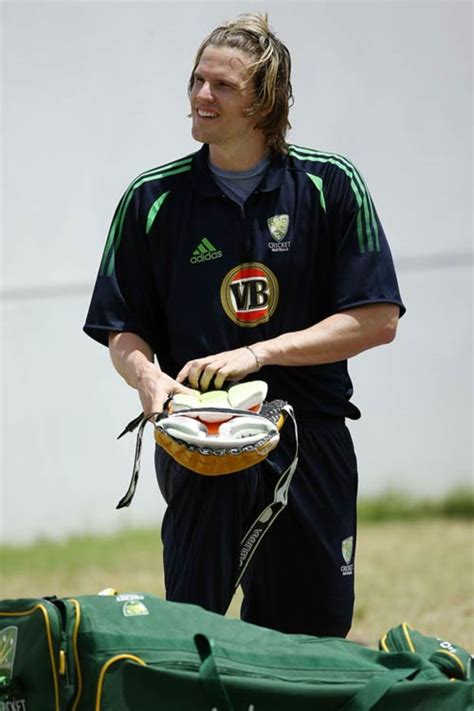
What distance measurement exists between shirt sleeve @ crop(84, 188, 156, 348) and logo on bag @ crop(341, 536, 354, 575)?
756mm

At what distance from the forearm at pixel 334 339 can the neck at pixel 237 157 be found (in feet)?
1.52

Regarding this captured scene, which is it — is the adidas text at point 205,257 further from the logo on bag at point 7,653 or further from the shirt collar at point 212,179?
the logo on bag at point 7,653

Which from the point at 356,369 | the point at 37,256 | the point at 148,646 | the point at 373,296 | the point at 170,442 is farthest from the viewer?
the point at 356,369

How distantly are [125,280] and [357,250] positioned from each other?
0.61 metres

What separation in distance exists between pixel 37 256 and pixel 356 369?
2.04 meters

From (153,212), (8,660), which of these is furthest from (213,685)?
(153,212)

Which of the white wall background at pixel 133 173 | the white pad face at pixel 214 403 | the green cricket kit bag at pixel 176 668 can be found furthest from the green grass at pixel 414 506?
the green cricket kit bag at pixel 176 668

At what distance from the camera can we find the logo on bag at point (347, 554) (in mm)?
3514

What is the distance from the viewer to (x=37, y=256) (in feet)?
25.5

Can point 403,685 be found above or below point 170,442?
below

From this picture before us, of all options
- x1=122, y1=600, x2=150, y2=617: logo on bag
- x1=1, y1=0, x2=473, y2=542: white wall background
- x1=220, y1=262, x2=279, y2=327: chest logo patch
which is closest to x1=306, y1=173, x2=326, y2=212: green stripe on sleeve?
x1=220, y1=262, x2=279, y2=327: chest logo patch

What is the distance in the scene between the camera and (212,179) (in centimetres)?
352

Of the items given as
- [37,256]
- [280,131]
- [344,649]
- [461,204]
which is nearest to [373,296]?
[280,131]

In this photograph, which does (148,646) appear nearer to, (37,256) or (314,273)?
(314,273)
